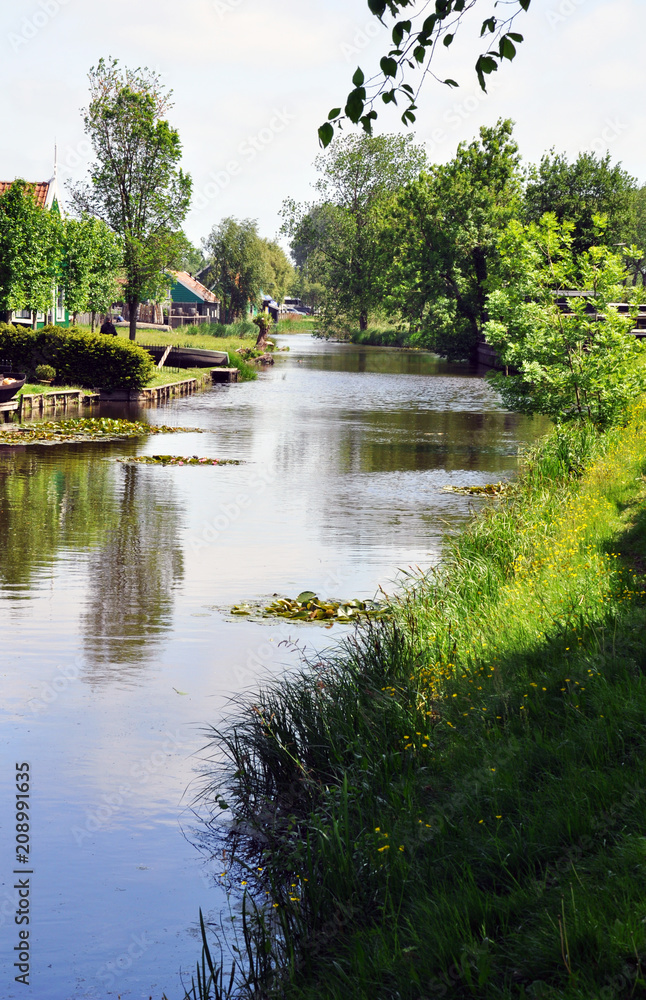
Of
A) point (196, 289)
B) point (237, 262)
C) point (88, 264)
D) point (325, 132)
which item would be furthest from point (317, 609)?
point (196, 289)

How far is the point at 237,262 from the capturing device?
306 feet

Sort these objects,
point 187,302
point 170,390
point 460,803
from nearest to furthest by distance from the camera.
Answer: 1. point 460,803
2. point 170,390
3. point 187,302

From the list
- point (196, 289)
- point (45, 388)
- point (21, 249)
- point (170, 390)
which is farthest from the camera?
point (196, 289)

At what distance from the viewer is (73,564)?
532 inches

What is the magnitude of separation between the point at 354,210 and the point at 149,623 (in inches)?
3589

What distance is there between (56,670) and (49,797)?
2614mm

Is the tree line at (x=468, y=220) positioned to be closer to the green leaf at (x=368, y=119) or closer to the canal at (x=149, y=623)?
the canal at (x=149, y=623)

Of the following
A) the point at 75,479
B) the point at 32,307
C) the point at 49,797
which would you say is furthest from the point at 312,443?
the point at 49,797

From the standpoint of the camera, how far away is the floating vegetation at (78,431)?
86.2 ft

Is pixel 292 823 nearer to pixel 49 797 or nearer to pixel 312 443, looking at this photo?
pixel 49 797

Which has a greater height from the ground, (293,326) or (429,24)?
(293,326)

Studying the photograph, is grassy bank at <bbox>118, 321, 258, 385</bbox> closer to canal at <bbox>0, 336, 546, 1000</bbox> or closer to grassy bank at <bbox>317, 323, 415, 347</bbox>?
grassy bank at <bbox>317, 323, 415, 347</bbox>

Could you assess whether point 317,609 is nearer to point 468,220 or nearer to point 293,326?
point 468,220

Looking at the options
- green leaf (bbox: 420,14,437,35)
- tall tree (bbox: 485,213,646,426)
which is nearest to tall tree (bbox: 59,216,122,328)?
tall tree (bbox: 485,213,646,426)
